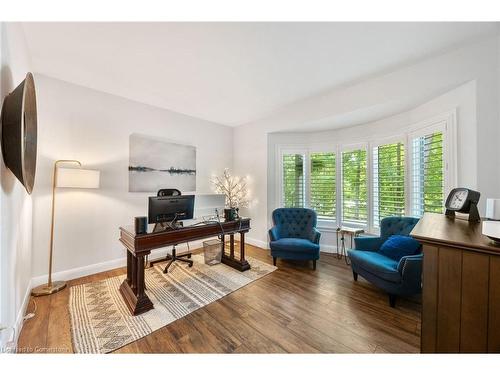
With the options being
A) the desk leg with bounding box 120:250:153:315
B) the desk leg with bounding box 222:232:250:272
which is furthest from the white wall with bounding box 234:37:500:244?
the desk leg with bounding box 120:250:153:315

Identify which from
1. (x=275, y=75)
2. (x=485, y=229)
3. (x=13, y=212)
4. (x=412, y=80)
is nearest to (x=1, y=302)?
(x=13, y=212)

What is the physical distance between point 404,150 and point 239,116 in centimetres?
305

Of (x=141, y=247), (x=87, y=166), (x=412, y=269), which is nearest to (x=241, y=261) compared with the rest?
(x=141, y=247)

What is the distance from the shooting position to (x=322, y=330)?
1769 millimetres

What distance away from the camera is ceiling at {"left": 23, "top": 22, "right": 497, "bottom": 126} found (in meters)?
1.77

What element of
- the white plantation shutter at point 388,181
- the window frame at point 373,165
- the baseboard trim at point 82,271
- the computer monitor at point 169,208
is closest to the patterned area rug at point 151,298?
the baseboard trim at point 82,271

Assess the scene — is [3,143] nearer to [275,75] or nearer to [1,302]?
[1,302]

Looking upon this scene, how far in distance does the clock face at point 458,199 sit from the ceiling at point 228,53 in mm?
1545

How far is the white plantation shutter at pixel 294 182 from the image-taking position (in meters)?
4.14

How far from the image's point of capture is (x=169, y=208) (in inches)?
96.2

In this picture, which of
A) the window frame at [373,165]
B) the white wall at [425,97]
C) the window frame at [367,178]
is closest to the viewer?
the white wall at [425,97]

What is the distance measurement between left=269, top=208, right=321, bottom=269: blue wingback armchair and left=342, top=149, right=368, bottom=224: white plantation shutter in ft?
2.55

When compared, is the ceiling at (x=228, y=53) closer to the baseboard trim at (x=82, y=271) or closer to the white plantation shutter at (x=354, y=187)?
the white plantation shutter at (x=354, y=187)

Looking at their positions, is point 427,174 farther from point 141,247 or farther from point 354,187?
point 141,247
